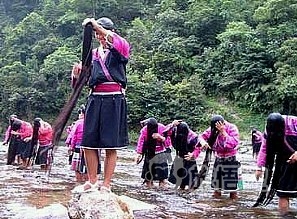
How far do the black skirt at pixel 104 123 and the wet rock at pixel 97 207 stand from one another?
50 centimetres

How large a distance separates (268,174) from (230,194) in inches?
75.4

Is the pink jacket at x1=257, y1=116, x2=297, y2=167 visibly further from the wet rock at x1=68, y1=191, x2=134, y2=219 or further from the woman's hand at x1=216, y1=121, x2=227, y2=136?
the wet rock at x1=68, y1=191, x2=134, y2=219

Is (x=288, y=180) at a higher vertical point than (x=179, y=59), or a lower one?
lower

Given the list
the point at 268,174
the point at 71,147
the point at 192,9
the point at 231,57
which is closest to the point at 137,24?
the point at 192,9

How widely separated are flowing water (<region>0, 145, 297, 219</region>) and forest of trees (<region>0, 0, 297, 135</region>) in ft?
59.0

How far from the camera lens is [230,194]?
8.72m

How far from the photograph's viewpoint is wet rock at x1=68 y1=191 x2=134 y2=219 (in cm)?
476

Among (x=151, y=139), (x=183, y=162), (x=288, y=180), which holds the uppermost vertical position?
(x=151, y=139)

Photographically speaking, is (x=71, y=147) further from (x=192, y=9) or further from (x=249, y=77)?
(x=192, y=9)

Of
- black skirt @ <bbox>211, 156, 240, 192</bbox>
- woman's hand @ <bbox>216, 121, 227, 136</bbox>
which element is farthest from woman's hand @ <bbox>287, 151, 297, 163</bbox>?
black skirt @ <bbox>211, 156, 240, 192</bbox>

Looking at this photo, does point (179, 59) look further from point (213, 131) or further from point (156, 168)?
point (213, 131)

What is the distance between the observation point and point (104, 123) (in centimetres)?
513

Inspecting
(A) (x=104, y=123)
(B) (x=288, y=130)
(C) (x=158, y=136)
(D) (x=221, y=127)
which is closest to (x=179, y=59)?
(C) (x=158, y=136)

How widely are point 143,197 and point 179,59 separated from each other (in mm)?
26083
